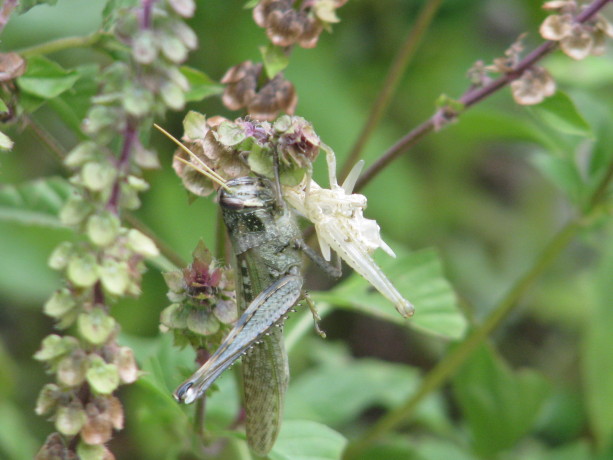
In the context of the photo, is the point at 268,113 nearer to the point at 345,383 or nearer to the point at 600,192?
the point at 600,192

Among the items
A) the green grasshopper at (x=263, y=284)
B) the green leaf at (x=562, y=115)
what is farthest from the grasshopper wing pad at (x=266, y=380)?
the green leaf at (x=562, y=115)

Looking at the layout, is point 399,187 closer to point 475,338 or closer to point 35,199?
point 475,338

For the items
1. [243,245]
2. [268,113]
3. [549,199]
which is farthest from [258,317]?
[549,199]

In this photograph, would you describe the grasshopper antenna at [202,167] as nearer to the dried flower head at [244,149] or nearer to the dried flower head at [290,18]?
the dried flower head at [244,149]

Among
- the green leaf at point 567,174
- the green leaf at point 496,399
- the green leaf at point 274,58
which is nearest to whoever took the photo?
the green leaf at point 274,58

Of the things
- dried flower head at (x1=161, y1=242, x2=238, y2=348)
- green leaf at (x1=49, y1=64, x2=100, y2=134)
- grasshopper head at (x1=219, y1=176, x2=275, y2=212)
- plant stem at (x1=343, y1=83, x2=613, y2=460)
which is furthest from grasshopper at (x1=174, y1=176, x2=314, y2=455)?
plant stem at (x1=343, y1=83, x2=613, y2=460)

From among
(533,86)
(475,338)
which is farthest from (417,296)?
(533,86)
